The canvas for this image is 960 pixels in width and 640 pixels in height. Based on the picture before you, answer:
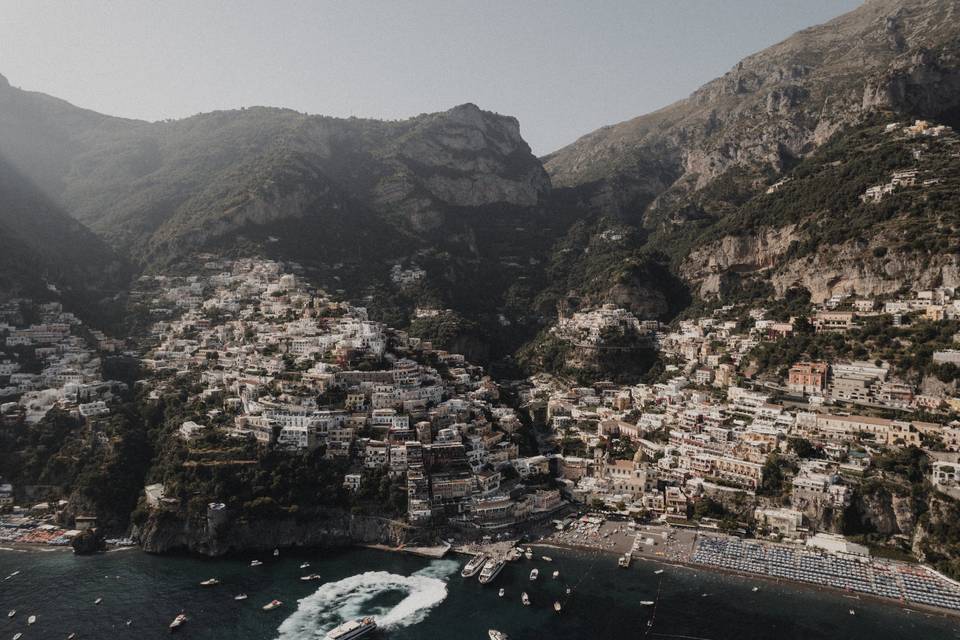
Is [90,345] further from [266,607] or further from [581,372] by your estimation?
[581,372]

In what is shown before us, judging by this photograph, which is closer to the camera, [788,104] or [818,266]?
[818,266]

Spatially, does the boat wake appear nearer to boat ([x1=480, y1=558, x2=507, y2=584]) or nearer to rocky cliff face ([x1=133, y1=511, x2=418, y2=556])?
boat ([x1=480, y1=558, x2=507, y2=584])

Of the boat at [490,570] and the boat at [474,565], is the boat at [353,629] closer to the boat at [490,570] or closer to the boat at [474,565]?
the boat at [474,565]

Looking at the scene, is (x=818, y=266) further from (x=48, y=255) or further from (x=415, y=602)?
(x=48, y=255)

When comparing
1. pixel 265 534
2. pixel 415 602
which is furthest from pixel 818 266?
pixel 265 534

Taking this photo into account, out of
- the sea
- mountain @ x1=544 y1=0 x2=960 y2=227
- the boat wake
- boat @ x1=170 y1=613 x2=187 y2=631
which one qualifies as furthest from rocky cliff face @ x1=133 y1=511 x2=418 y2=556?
mountain @ x1=544 y1=0 x2=960 y2=227

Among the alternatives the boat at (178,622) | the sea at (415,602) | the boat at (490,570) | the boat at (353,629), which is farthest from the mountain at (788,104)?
the boat at (178,622)
